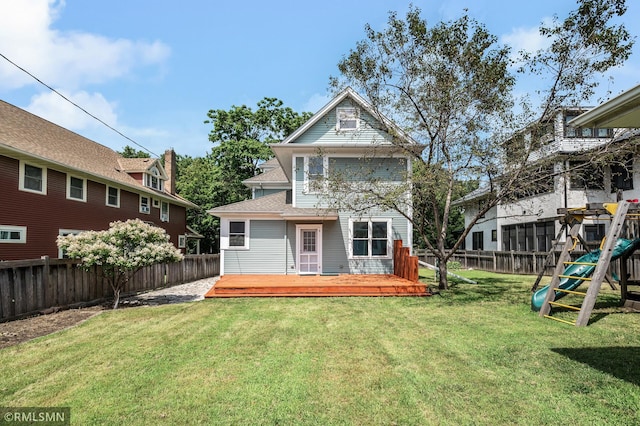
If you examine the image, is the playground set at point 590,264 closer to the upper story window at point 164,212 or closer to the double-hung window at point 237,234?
the double-hung window at point 237,234

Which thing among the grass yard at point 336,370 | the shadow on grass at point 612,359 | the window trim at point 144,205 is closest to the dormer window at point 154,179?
the window trim at point 144,205

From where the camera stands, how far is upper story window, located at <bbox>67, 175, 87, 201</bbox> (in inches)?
634

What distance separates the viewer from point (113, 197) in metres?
19.5

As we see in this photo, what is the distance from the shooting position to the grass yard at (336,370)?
3.56 metres

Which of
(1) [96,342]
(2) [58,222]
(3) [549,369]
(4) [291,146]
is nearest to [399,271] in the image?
(4) [291,146]

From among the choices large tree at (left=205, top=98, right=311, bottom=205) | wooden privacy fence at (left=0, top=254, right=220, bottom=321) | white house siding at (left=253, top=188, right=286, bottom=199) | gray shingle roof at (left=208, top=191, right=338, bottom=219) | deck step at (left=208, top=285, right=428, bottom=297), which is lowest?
deck step at (left=208, top=285, right=428, bottom=297)

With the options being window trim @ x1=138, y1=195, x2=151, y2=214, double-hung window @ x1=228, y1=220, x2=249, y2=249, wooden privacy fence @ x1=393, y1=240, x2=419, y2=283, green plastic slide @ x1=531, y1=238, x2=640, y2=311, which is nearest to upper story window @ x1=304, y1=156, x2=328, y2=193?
double-hung window @ x1=228, y1=220, x2=249, y2=249

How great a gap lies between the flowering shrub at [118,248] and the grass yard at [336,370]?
→ 1.88m

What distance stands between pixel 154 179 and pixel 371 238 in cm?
1691

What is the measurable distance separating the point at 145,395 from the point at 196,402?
67 cm

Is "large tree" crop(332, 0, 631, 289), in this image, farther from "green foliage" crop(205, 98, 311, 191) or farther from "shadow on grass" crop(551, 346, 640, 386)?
"green foliage" crop(205, 98, 311, 191)

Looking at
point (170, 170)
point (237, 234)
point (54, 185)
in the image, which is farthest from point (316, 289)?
point (170, 170)

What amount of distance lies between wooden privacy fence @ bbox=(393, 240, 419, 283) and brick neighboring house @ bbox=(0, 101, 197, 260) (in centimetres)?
1410

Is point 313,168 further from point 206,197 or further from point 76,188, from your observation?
point 206,197
